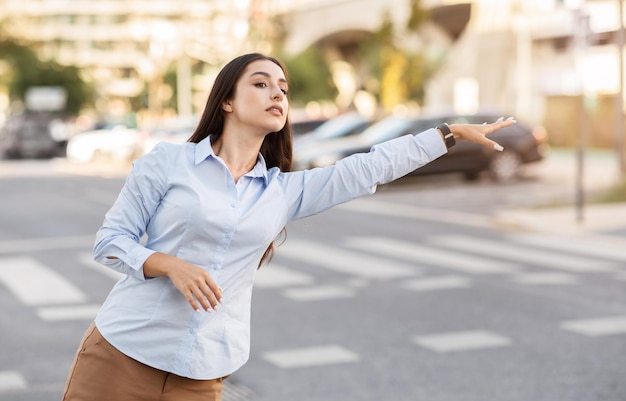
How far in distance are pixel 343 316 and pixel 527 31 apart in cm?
3671

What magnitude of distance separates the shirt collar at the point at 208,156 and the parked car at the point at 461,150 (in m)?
20.3

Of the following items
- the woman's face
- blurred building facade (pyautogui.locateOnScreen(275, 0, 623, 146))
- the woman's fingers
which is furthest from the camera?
blurred building facade (pyautogui.locateOnScreen(275, 0, 623, 146))

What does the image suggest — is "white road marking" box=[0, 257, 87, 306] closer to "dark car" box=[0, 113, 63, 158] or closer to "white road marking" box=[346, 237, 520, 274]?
"white road marking" box=[346, 237, 520, 274]

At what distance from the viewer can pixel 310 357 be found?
7.46 metres

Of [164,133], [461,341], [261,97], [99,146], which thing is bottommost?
[99,146]

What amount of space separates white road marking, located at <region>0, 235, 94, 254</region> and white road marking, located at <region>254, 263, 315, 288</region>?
10.5 ft

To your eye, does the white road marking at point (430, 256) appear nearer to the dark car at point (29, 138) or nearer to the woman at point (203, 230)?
the woman at point (203, 230)

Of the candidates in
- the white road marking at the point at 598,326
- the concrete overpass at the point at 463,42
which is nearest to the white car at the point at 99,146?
the concrete overpass at the point at 463,42

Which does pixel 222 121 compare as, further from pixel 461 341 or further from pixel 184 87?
pixel 184 87

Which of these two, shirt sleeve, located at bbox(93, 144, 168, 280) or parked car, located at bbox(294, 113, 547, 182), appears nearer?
shirt sleeve, located at bbox(93, 144, 168, 280)

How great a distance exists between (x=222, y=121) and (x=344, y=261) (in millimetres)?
9309

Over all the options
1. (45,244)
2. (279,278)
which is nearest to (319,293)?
(279,278)

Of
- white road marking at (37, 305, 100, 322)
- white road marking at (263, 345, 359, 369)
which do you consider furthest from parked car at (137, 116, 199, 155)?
white road marking at (263, 345, 359, 369)

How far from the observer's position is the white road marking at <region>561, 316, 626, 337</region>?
27.2 feet
